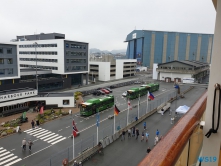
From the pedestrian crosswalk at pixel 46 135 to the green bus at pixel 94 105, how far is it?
6668 millimetres

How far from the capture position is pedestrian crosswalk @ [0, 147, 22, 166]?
17.3 m

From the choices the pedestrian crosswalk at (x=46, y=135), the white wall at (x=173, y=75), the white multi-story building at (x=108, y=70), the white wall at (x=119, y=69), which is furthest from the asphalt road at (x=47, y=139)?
the white wall at (x=173, y=75)

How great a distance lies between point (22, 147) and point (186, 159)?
20780 mm

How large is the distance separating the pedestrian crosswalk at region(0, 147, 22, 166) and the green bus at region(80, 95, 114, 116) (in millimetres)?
12148

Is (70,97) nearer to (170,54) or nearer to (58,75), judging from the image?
(58,75)

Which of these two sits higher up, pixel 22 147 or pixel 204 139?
pixel 204 139

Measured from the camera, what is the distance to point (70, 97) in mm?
35219

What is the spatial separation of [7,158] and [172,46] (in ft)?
355

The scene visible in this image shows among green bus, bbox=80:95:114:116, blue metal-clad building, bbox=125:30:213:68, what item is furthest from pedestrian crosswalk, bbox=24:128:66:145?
blue metal-clad building, bbox=125:30:213:68

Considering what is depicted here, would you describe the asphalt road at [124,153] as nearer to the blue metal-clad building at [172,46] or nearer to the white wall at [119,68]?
the white wall at [119,68]

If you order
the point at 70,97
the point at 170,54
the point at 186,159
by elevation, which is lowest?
the point at 70,97

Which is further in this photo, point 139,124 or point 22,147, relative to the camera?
point 139,124

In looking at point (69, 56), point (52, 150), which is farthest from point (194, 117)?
point (69, 56)

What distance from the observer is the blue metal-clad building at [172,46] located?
366 ft
